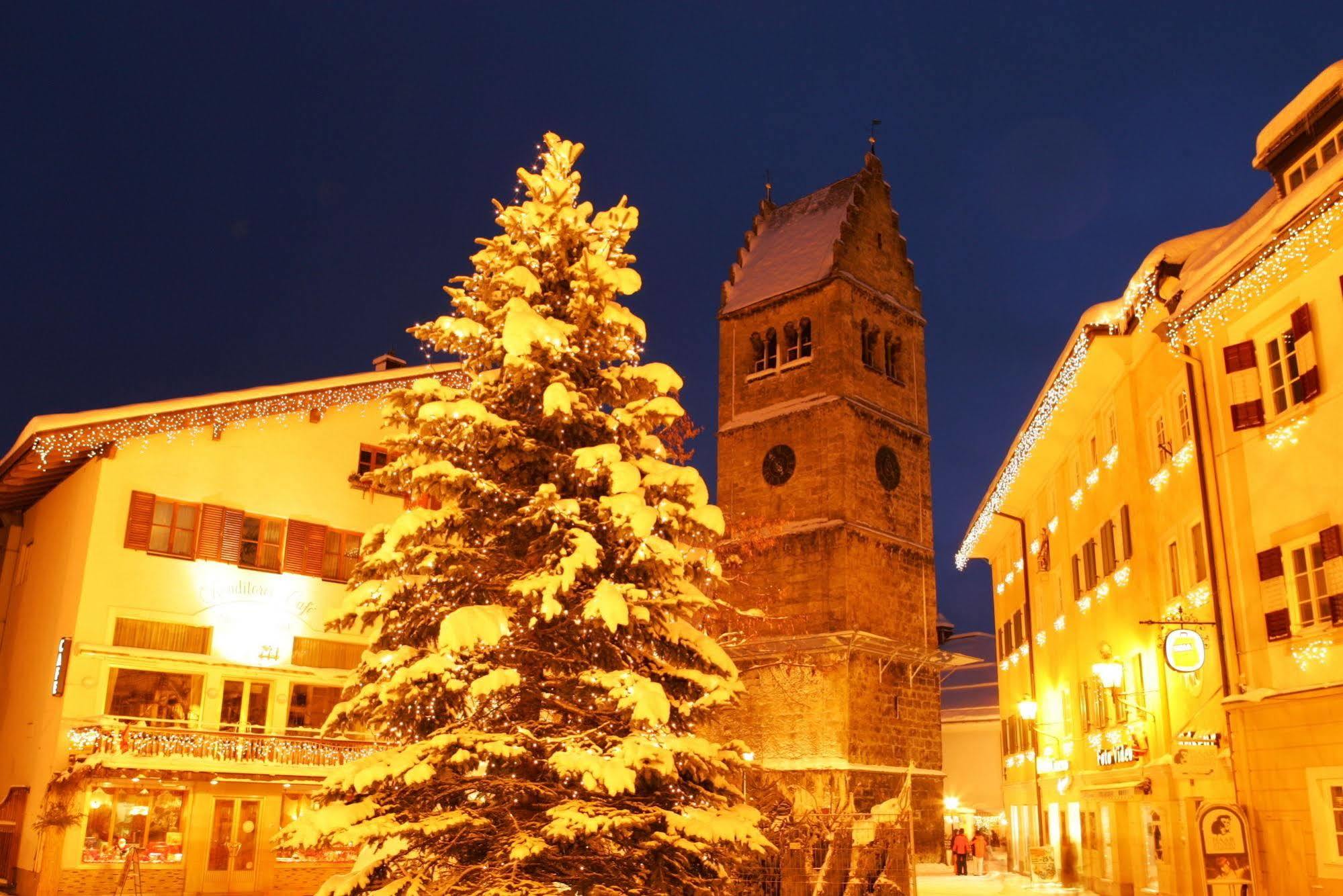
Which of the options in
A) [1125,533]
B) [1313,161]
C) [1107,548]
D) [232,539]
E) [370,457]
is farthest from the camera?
[370,457]

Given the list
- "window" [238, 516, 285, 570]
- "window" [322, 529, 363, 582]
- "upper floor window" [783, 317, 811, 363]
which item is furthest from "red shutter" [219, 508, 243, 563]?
"upper floor window" [783, 317, 811, 363]

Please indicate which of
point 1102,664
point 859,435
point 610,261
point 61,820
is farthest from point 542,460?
point 859,435

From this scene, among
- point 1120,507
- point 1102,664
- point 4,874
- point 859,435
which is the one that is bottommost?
point 4,874

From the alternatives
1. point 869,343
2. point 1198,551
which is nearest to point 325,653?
point 1198,551

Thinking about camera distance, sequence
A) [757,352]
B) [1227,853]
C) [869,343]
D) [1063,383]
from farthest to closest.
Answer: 1. [757,352]
2. [869,343]
3. [1063,383]
4. [1227,853]

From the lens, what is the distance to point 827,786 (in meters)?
39.8

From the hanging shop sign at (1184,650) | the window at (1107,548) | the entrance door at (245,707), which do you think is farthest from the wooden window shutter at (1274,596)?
the entrance door at (245,707)

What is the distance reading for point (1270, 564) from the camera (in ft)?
51.4

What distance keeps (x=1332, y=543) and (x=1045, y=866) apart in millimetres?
17176

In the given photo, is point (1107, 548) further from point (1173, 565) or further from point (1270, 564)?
point (1270, 564)

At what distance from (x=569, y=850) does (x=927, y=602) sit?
1483 inches

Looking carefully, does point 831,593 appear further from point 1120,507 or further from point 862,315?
point 1120,507

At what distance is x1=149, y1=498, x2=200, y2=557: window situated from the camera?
2577 centimetres

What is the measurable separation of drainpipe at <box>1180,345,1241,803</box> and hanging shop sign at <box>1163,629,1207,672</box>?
30 centimetres
